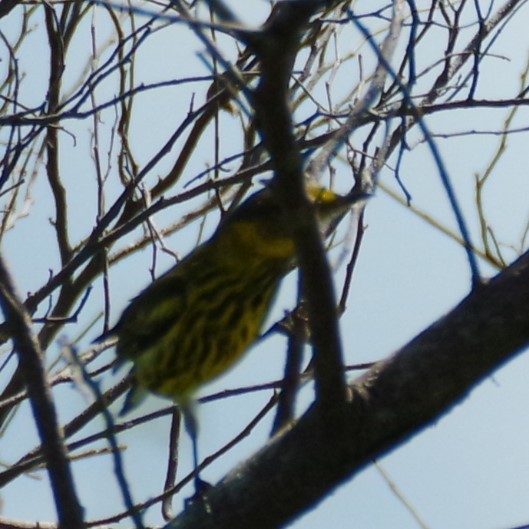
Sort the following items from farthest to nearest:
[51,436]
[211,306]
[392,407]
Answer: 1. [211,306]
2. [392,407]
3. [51,436]

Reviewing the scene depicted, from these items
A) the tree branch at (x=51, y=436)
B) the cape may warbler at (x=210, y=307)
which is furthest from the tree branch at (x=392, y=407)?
the cape may warbler at (x=210, y=307)

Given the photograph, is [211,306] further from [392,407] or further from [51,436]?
[51,436]

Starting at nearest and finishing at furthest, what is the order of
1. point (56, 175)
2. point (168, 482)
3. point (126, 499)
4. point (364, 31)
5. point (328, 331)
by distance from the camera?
point (328, 331) → point (126, 499) → point (364, 31) → point (168, 482) → point (56, 175)

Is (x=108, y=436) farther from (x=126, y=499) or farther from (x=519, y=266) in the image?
(x=519, y=266)

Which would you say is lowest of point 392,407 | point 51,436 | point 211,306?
point 392,407

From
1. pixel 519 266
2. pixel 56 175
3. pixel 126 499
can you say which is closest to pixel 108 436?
pixel 126 499

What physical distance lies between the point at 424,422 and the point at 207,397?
1.95 m

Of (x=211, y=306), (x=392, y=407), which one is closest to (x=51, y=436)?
(x=392, y=407)

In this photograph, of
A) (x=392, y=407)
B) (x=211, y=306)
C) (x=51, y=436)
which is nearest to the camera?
(x=51, y=436)

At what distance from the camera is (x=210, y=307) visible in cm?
416

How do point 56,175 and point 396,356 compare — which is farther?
point 56,175

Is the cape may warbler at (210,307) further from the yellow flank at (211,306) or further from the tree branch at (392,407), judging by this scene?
the tree branch at (392,407)

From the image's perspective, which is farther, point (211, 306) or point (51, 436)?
point (211, 306)

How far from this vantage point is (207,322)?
415 centimetres
